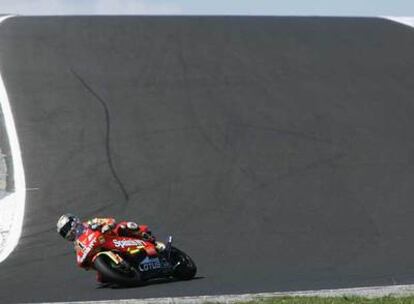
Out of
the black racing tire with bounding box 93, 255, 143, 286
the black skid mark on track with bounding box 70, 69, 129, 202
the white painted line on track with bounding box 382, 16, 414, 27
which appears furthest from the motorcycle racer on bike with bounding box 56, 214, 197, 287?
the white painted line on track with bounding box 382, 16, 414, 27

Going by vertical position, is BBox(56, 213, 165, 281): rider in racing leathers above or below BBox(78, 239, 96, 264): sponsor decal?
above

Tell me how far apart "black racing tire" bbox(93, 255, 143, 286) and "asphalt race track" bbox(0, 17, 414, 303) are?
18 cm

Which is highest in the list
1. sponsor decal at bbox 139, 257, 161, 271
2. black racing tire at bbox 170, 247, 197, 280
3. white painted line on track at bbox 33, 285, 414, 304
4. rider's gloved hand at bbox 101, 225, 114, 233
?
rider's gloved hand at bbox 101, 225, 114, 233

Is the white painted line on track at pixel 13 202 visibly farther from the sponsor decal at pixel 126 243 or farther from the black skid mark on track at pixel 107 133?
the sponsor decal at pixel 126 243

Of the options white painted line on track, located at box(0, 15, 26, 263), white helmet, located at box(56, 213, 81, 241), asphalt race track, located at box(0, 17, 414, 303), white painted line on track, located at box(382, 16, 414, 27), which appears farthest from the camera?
white painted line on track, located at box(382, 16, 414, 27)

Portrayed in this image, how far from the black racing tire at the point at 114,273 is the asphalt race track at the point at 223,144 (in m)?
0.18

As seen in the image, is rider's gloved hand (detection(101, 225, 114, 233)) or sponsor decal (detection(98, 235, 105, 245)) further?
rider's gloved hand (detection(101, 225, 114, 233))

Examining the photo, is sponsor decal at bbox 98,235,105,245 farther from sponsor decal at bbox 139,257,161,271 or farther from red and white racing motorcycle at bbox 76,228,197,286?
sponsor decal at bbox 139,257,161,271

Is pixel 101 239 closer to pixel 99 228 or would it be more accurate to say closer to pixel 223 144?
pixel 99 228

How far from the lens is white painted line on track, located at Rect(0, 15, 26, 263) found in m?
14.2

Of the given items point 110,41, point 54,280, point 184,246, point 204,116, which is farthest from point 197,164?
point 110,41

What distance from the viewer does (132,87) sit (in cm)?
2275

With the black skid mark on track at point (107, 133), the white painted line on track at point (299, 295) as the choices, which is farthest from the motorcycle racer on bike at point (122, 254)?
the black skid mark on track at point (107, 133)

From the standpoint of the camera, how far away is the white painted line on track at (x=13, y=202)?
46.7ft
